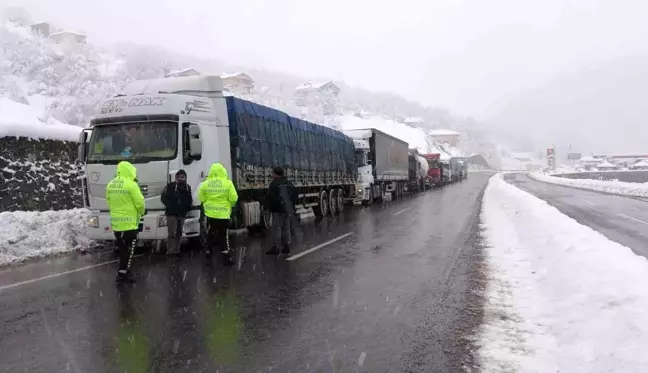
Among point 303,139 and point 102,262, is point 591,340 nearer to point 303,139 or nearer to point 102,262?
point 102,262

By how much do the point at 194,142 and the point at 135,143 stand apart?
49.2 inches

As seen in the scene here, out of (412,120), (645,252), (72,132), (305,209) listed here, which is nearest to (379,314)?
(645,252)

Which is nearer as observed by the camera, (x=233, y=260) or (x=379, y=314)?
(x=379, y=314)

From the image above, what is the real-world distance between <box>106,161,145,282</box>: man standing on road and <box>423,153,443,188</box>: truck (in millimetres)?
45115

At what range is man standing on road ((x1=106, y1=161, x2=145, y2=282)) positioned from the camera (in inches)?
295

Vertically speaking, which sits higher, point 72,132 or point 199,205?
point 72,132

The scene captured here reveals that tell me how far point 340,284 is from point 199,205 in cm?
418

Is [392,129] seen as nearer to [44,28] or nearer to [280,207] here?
[44,28]

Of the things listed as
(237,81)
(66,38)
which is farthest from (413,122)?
(66,38)

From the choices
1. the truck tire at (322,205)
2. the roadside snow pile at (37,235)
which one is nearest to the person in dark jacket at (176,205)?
the roadside snow pile at (37,235)

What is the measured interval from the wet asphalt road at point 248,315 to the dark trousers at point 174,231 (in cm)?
33

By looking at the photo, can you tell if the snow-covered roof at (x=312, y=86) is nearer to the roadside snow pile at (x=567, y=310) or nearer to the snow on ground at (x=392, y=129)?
the snow on ground at (x=392, y=129)

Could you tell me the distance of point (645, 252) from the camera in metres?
10.0

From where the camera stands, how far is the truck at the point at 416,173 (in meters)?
41.0
